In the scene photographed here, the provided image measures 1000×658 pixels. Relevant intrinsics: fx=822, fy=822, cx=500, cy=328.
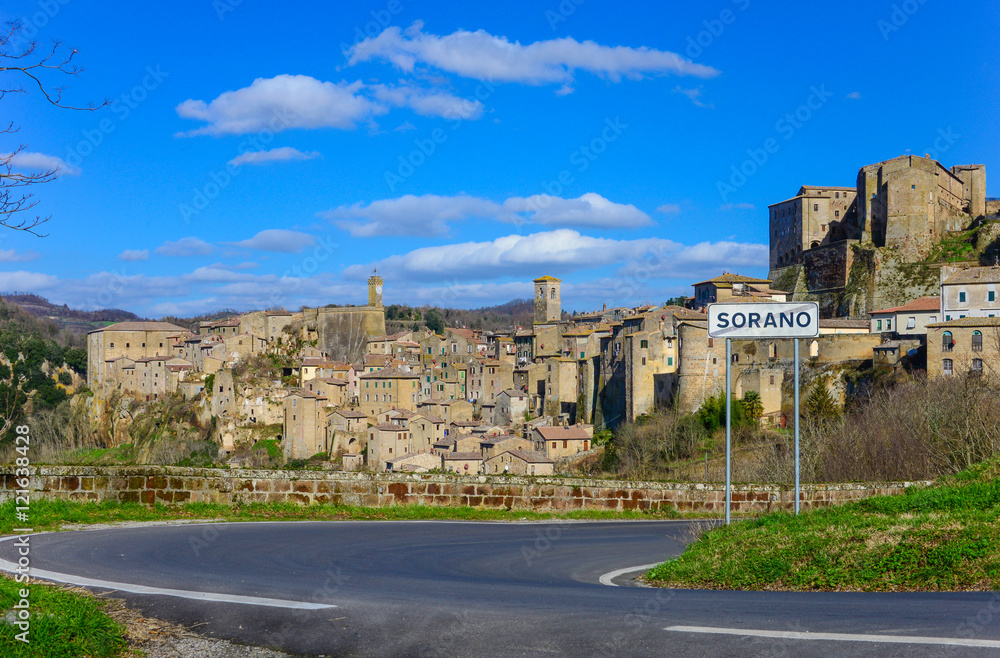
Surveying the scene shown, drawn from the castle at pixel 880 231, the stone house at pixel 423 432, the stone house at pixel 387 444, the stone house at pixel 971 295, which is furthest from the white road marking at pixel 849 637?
the castle at pixel 880 231

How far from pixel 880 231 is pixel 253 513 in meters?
81.6

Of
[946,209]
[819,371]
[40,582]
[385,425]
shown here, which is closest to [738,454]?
[819,371]

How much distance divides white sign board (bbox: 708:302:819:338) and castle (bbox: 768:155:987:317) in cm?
7395

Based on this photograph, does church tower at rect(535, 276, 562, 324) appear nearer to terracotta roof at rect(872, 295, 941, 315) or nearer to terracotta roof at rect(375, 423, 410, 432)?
terracotta roof at rect(375, 423, 410, 432)

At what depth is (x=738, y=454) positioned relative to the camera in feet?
156

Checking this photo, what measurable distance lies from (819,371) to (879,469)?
37.6 metres

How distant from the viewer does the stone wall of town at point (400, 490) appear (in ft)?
41.8

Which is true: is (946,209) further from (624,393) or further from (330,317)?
(330,317)

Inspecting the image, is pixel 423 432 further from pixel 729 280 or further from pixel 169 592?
pixel 169 592

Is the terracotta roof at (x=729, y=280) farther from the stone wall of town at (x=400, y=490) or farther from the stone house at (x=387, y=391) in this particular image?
the stone wall of town at (x=400, y=490)

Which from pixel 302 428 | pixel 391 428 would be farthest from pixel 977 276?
pixel 302 428

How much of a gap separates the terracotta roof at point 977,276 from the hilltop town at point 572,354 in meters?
0.14

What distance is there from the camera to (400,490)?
14.2 m

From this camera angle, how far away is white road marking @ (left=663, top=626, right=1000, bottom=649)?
4992 mm
